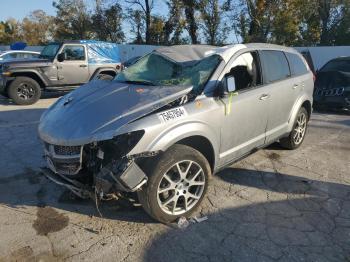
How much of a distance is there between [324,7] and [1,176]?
3145 cm

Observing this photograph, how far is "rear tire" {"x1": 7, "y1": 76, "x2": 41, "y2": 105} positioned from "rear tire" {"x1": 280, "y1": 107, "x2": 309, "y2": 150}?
756cm

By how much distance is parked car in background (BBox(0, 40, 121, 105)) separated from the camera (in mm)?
10508

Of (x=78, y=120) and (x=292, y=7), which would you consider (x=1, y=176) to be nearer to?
(x=78, y=120)

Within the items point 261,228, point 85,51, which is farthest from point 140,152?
point 85,51

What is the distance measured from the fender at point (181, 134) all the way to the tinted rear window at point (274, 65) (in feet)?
4.84

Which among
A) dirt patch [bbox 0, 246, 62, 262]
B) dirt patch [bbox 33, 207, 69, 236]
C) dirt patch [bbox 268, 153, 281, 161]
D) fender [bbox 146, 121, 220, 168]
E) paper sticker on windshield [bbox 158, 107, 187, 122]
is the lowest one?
dirt patch [bbox 0, 246, 62, 262]

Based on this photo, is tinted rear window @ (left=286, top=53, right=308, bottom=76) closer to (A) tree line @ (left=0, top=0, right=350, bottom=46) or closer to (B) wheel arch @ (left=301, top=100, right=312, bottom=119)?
(B) wheel arch @ (left=301, top=100, right=312, bottom=119)

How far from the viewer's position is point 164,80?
4469 millimetres

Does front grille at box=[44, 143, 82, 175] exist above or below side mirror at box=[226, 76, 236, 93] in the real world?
below

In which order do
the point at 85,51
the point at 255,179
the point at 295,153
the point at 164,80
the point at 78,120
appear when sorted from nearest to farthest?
the point at 78,120 → the point at 164,80 → the point at 255,179 → the point at 295,153 → the point at 85,51

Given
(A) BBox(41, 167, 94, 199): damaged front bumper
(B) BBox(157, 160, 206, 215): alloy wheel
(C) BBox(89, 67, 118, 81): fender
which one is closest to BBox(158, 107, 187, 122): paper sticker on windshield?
(B) BBox(157, 160, 206, 215): alloy wheel

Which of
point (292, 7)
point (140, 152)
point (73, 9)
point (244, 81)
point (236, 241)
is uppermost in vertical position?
point (73, 9)

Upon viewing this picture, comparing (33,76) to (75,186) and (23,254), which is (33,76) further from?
(23,254)

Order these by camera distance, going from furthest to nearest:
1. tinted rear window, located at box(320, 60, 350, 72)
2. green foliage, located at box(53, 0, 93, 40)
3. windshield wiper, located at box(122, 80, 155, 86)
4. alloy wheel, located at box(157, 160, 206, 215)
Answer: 1. green foliage, located at box(53, 0, 93, 40)
2. tinted rear window, located at box(320, 60, 350, 72)
3. windshield wiper, located at box(122, 80, 155, 86)
4. alloy wheel, located at box(157, 160, 206, 215)
